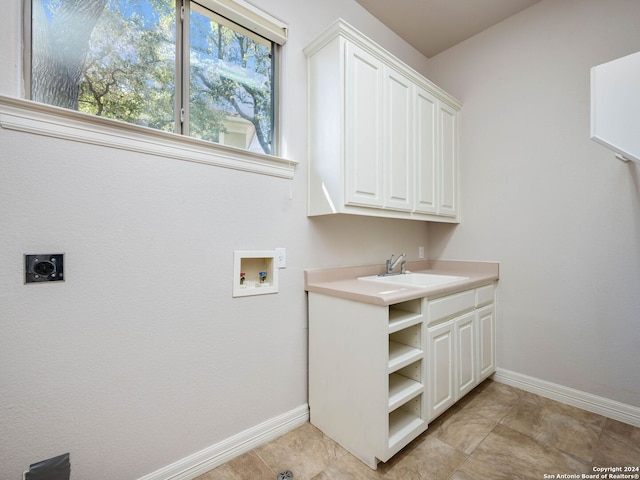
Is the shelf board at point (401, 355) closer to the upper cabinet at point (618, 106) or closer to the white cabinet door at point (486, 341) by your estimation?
the white cabinet door at point (486, 341)

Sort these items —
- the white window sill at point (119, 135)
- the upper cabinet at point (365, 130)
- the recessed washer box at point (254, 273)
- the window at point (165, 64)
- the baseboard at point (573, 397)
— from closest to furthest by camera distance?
the white window sill at point (119, 135)
the window at point (165, 64)
the recessed washer box at point (254, 273)
the upper cabinet at point (365, 130)
the baseboard at point (573, 397)

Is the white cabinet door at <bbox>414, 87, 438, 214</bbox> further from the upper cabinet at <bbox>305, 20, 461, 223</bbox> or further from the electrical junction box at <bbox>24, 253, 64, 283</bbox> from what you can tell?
the electrical junction box at <bbox>24, 253, 64, 283</bbox>

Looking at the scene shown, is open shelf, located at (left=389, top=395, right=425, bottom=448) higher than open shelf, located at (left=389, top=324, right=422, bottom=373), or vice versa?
open shelf, located at (left=389, top=324, right=422, bottom=373)

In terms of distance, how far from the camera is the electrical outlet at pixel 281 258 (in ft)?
5.61

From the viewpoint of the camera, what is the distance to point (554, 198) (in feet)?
6.93

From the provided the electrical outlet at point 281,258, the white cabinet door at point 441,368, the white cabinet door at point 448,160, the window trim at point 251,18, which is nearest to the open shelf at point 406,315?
the white cabinet door at point 441,368

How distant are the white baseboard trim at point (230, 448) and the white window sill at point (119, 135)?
142cm

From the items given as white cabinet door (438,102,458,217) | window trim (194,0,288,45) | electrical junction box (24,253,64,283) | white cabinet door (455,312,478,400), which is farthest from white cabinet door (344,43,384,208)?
electrical junction box (24,253,64,283)

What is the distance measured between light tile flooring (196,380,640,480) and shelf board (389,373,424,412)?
1.04 ft

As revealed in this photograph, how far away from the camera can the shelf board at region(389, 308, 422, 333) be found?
146cm

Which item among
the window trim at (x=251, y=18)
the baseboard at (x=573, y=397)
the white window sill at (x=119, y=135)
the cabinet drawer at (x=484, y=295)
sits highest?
the window trim at (x=251, y=18)

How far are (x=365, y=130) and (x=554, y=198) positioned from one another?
1499 millimetres

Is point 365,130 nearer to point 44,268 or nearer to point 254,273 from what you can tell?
point 254,273

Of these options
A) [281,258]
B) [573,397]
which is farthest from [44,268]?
[573,397]
